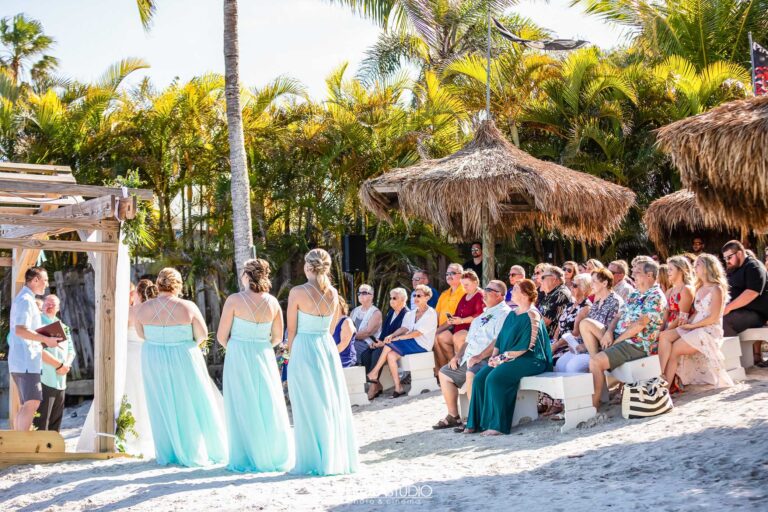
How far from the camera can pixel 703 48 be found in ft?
57.0

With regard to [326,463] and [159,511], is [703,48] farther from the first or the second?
[159,511]

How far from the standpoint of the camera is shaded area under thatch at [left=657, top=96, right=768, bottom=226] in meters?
7.95

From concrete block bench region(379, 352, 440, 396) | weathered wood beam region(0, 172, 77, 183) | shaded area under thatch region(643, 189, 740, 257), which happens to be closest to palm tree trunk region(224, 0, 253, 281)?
concrete block bench region(379, 352, 440, 396)

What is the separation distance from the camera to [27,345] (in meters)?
8.31

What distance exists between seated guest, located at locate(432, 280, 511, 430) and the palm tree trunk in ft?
14.1

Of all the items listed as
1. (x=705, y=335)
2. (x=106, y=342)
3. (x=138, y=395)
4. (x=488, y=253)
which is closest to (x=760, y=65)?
(x=488, y=253)

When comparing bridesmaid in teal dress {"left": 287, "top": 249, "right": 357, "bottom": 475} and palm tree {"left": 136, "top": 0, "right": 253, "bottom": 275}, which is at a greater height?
palm tree {"left": 136, "top": 0, "right": 253, "bottom": 275}

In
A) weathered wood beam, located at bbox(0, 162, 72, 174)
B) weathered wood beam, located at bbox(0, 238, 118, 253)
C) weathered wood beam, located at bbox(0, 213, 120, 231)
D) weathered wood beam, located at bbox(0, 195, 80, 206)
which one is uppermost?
weathered wood beam, located at bbox(0, 162, 72, 174)

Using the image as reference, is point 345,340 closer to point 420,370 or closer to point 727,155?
point 420,370

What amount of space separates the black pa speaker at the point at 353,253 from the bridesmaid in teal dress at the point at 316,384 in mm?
6428

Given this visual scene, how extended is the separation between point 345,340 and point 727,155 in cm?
518

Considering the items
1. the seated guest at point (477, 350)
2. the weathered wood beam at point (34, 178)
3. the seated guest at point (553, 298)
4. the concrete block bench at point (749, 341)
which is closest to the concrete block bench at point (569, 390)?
the seated guest at point (477, 350)

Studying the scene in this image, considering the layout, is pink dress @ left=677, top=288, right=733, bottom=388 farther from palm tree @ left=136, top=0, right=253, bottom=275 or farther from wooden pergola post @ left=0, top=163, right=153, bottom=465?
palm tree @ left=136, top=0, right=253, bottom=275

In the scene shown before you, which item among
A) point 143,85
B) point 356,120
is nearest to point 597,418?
point 356,120
